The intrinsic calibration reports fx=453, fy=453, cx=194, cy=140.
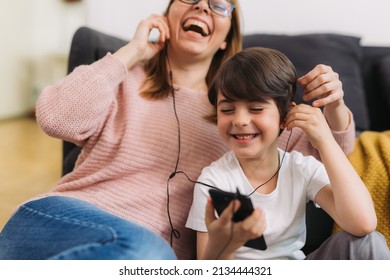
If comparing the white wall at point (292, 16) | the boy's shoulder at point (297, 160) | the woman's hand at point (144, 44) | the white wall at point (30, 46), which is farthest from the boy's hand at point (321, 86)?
the white wall at point (30, 46)

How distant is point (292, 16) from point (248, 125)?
0.82 meters

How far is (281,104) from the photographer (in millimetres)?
881

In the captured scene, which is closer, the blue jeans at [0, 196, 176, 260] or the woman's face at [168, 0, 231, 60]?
the blue jeans at [0, 196, 176, 260]

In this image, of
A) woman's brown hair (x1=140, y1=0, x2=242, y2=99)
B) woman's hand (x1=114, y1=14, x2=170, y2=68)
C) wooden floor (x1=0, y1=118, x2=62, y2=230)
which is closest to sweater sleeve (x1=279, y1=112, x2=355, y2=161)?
woman's brown hair (x1=140, y1=0, x2=242, y2=99)

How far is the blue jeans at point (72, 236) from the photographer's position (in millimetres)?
694

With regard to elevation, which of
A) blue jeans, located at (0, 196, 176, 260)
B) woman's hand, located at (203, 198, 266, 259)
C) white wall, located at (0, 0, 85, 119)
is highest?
woman's hand, located at (203, 198, 266, 259)

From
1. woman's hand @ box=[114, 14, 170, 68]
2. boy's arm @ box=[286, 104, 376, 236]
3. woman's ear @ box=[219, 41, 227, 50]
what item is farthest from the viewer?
woman's ear @ box=[219, 41, 227, 50]

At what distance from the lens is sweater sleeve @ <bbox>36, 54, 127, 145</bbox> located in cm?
97

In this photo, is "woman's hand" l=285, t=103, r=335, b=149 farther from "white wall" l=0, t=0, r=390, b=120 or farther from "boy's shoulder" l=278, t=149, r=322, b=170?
"white wall" l=0, t=0, r=390, b=120

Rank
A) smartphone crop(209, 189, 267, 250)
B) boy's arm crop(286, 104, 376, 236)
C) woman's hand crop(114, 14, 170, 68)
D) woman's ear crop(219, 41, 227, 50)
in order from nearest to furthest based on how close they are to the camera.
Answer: smartphone crop(209, 189, 267, 250) < boy's arm crop(286, 104, 376, 236) < woman's hand crop(114, 14, 170, 68) < woman's ear crop(219, 41, 227, 50)

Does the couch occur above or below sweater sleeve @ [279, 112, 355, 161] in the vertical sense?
above

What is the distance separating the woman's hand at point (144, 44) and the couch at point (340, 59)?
0.16 m

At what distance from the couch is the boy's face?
35 centimetres
